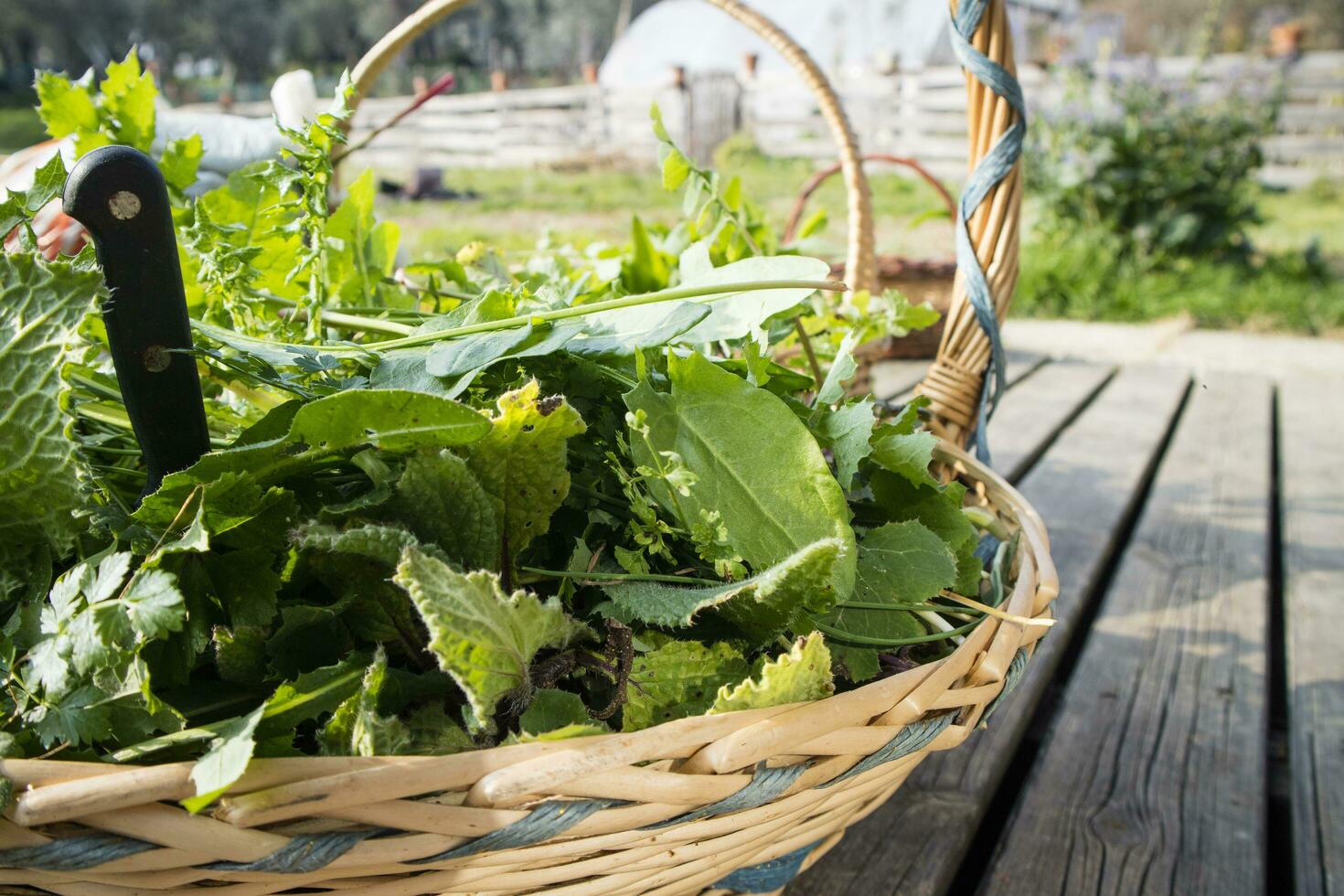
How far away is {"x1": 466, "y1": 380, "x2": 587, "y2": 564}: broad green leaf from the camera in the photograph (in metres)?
0.42

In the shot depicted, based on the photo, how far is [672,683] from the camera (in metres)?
0.46

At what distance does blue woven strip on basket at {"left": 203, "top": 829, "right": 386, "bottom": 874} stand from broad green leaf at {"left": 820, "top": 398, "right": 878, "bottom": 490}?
28 cm

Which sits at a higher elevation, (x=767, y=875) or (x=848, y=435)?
(x=848, y=435)

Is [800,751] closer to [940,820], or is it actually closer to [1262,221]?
[940,820]

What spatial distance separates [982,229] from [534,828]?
1.87 feet

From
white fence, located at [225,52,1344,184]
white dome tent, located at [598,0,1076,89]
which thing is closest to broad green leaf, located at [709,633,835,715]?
white fence, located at [225,52,1344,184]

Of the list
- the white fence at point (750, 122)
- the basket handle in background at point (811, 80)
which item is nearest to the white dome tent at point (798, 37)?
the white fence at point (750, 122)

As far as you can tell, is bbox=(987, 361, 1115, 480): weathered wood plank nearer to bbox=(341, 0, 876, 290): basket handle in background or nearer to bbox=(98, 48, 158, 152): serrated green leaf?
bbox=(341, 0, 876, 290): basket handle in background

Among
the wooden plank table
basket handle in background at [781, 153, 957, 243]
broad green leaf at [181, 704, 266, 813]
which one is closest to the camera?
broad green leaf at [181, 704, 266, 813]

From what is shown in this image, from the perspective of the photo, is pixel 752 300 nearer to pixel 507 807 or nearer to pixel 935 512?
pixel 935 512

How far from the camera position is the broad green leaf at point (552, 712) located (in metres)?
0.42

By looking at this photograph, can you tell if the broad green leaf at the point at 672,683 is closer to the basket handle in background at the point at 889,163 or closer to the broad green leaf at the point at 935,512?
the broad green leaf at the point at 935,512

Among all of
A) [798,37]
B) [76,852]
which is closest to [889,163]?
[76,852]

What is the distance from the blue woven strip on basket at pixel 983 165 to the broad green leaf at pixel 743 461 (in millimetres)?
311
